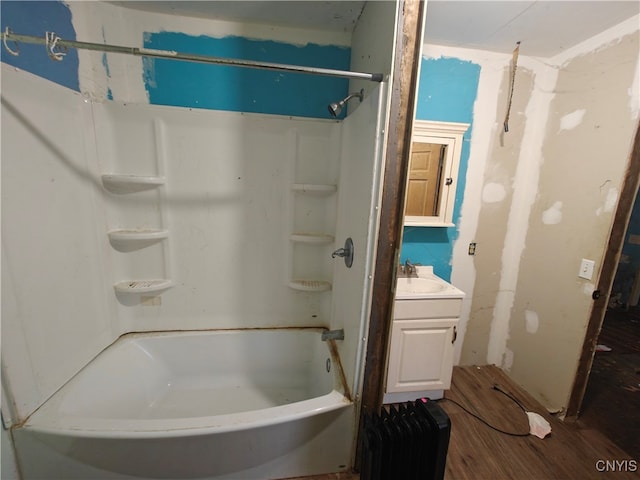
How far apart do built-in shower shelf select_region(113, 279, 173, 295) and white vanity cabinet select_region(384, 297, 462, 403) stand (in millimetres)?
1479

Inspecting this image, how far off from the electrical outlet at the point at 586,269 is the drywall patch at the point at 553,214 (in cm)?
29

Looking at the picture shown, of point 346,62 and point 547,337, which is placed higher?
point 346,62

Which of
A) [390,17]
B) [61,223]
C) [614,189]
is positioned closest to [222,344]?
[61,223]

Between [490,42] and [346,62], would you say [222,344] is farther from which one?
[490,42]

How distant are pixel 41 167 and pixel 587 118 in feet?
9.36

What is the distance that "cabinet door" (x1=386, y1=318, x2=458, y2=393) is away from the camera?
160cm

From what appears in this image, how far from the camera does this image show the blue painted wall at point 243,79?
147 cm

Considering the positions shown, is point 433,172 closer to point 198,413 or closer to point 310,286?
point 310,286

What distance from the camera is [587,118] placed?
4.96 feet

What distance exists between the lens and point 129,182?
4.84ft

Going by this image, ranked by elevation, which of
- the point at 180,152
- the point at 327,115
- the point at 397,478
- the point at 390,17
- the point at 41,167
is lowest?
the point at 397,478

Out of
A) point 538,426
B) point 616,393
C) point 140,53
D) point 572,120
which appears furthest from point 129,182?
point 616,393

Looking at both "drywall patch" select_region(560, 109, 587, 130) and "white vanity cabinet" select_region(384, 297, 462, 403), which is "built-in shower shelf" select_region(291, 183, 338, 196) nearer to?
"white vanity cabinet" select_region(384, 297, 462, 403)

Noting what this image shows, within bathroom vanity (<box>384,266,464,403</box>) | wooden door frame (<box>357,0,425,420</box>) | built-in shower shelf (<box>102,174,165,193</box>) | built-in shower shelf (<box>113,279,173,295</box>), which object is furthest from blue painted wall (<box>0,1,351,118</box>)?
bathroom vanity (<box>384,266,464,403</box>)
